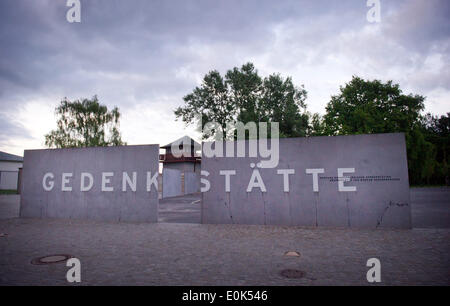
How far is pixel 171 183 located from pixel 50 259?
70.4 ft

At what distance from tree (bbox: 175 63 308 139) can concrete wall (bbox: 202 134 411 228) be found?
2355cm

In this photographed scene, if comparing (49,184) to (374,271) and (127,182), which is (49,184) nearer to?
(127,182)

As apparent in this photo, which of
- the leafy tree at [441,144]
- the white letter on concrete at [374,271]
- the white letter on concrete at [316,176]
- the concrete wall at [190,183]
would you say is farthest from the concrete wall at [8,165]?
the leafy tree at [441,144]

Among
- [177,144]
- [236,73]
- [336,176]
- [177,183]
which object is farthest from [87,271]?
[177,144]

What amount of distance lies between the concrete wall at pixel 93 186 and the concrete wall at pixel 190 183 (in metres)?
18.4

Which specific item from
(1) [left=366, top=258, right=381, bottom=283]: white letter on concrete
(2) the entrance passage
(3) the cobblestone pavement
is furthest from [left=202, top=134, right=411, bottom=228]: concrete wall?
(1) [left=366, top=258, right=381, bottom=283]: white letter on concrete

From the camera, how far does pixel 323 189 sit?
9664 millimetres

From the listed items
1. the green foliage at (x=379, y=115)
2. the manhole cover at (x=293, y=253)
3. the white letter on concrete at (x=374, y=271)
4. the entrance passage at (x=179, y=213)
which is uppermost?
the green foliage at (x=379, y=115)

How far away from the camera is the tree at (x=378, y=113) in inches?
1302

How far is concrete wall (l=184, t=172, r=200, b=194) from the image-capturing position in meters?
30.8

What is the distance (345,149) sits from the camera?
9680mm

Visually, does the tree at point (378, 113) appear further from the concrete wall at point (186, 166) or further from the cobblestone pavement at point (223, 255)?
the cobblestone pavement at point (223, 255)

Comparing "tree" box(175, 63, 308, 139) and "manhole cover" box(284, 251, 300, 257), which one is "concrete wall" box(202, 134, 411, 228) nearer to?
"manhole cover" box(284, 251, 300, 257)
